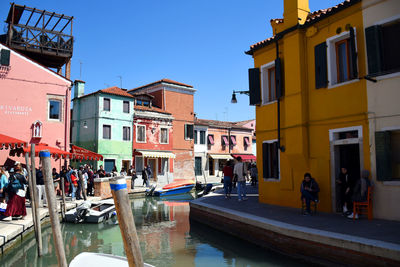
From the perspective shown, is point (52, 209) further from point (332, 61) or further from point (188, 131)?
point (188, 131)

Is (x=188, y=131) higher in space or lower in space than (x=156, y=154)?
higher

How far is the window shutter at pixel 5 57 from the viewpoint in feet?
62.1

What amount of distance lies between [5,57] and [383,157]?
19364 mm

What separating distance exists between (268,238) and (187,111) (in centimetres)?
2819

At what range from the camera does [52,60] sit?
922 inches

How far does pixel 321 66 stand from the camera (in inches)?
406

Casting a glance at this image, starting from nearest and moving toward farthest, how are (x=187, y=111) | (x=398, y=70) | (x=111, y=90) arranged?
(x=398, y=70)
(x=111, y=90)
(x=187, y=111)

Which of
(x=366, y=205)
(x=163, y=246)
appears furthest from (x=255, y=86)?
(x=163, y=246)

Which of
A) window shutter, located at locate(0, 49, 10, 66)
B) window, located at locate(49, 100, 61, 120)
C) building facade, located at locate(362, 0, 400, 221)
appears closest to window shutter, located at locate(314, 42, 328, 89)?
building facade, located at locate(362, 0, 400, 221)

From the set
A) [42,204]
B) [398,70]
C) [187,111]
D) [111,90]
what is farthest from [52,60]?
[398,70]

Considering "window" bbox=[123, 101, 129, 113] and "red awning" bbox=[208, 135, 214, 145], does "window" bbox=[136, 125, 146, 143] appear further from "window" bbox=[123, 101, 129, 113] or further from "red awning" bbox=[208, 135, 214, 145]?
"red awning" bbox=[208, 135, 214, 145]

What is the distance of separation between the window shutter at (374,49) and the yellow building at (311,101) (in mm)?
339

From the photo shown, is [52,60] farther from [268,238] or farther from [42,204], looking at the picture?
[268,238]

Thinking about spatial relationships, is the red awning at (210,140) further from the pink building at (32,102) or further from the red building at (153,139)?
the pink building at (32,102)
